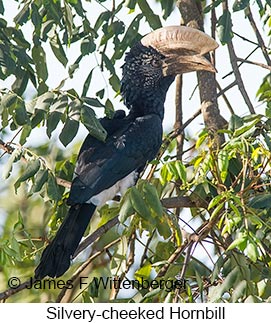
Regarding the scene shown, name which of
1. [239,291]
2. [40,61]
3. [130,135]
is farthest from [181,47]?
[239,291]

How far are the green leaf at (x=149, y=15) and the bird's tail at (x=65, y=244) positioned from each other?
61 cm

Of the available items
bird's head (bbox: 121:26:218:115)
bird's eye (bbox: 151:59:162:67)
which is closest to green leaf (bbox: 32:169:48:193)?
bird's head (bbox: 121:26:218:115)

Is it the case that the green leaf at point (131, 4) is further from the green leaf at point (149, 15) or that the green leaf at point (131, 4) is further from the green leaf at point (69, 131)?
the green leaf at point (69, 131)

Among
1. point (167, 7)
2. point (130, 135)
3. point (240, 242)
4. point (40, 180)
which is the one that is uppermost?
point (167, 7)

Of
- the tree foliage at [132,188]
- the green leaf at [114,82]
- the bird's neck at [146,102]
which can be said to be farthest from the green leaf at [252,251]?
the bird's neck at [146,102]

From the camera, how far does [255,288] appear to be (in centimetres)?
233

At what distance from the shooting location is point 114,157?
116 inches

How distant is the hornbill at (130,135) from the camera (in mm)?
2788

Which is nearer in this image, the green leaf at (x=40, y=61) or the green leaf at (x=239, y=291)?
the green leaf at (x=239, y=291)

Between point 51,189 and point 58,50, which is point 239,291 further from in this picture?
point 58,50

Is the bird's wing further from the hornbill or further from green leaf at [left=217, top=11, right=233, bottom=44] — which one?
green leaf at [left=217, top=11, right=233, bottom=44]

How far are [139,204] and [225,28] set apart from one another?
25.8 inches

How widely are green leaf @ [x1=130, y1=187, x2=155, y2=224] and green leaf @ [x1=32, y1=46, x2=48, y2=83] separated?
1.89 feet

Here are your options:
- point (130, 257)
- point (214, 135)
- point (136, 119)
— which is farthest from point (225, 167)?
point (136, 119)
